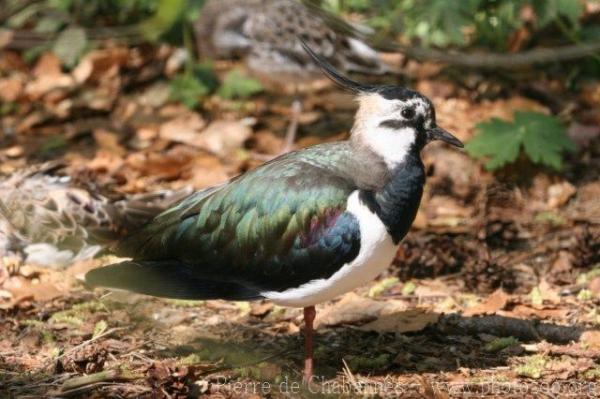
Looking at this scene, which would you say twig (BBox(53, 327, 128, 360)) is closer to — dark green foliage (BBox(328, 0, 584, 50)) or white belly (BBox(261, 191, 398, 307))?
white belly (BBox(261, 191, 398, 307))

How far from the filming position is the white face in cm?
454

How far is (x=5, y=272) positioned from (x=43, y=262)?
1.08 feet

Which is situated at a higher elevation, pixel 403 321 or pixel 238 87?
pixel 238 87

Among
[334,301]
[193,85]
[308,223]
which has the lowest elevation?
[334,301]

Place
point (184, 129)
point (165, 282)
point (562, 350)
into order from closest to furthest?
point (165, 282) < point (562, 350) < point (184, 129)

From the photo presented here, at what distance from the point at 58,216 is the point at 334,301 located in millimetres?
1897

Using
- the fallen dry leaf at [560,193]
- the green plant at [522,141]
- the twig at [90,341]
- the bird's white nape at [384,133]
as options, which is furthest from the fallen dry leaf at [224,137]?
the bird's white nape at [384,133]

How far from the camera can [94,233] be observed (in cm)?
622

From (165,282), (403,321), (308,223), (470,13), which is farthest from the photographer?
(470,13)

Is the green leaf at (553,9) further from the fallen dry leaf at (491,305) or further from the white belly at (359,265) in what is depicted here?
the white belly at (359,265)

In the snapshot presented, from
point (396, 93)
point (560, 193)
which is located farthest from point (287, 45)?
point (396, 93)

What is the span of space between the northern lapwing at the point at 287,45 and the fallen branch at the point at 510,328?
10.3 ft

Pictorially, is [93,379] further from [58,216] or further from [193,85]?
[193,85]

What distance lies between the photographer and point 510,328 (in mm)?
5023
